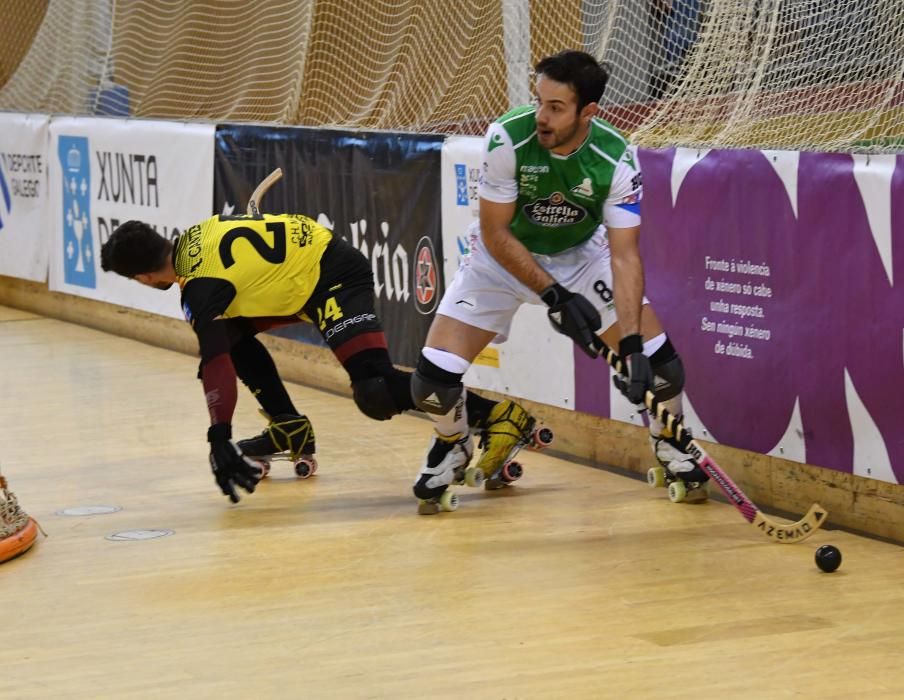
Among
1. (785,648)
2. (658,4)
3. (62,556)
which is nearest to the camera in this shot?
Result: (785,648)

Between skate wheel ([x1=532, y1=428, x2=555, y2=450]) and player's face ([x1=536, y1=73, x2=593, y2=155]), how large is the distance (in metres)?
1.49

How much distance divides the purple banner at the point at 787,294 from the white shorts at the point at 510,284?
401 mm

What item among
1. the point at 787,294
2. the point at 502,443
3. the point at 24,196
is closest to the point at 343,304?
the point at 502,443

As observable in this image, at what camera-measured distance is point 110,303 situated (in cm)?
1125

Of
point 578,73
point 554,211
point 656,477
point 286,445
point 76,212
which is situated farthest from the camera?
point 76,212

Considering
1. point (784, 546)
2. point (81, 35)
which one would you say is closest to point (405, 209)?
point (784, 546)

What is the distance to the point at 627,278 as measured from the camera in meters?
5.58

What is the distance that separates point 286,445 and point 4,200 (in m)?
6.58

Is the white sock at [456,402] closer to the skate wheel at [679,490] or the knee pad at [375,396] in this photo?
the knee pad at [375,396]

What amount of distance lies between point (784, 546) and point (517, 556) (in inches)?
36.7

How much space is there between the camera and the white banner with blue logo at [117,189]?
10023 mm

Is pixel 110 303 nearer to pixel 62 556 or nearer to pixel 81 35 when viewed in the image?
pixel 81 35

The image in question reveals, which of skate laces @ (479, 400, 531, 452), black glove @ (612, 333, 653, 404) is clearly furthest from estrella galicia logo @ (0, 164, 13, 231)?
black glove @ (612, 333, 653, 404)

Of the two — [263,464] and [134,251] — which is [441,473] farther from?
[134,251]
